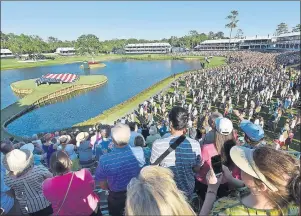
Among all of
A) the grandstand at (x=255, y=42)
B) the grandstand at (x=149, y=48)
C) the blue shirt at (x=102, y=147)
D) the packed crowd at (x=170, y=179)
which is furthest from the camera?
the grandstand at (x=149, y=48)

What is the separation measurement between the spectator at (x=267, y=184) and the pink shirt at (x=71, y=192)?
4.92 ft

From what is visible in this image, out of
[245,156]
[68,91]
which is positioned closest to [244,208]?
[245,156]

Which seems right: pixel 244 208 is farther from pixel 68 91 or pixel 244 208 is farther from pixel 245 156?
pixel 68 91

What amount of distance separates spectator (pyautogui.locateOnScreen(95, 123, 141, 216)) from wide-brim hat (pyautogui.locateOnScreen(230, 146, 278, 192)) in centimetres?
147

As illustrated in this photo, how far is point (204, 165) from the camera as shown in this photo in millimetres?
3115

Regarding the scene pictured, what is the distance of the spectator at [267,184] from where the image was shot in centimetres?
175

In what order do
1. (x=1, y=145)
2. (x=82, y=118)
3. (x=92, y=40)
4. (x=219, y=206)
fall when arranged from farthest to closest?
(x=92, y=40) < (x=82, y=118) < (x=1, y=145) < (x=219, y=206)

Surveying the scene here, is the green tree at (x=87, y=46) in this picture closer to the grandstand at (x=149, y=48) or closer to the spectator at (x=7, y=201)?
the grandstand at (x=149, y=48)

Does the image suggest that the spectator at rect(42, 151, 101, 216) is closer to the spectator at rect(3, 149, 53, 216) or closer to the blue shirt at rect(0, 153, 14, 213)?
the spectator at rect(3, 149, 53, 216)

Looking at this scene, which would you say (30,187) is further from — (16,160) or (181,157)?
(181,157)

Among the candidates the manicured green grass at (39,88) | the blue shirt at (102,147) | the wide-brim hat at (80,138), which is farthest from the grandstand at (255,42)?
the blue shirt at (102,147)

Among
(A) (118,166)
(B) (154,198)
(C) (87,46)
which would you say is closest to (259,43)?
(C) (87,46)

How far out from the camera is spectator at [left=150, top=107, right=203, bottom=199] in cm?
303

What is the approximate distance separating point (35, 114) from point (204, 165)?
2647 cm
